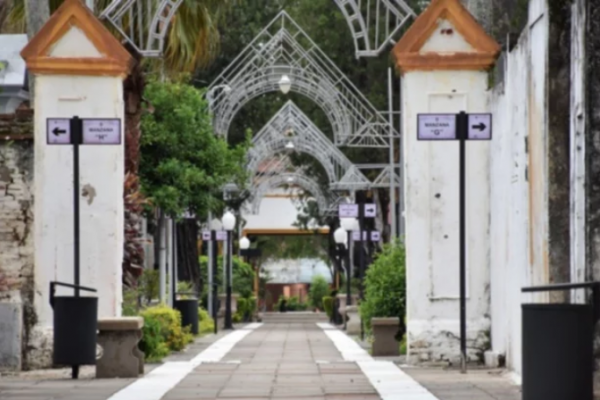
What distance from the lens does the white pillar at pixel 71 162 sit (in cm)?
2041

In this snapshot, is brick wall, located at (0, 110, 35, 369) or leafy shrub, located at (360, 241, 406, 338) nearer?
brick wall, located at (0, 110, 35, 369)

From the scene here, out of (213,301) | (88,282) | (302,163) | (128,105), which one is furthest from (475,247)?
(302,163)

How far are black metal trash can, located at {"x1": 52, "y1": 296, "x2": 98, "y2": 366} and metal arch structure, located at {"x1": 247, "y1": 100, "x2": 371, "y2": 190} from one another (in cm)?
3691

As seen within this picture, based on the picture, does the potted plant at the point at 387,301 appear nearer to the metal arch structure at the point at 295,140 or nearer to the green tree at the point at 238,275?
the metal arch structure at the point at 295,140

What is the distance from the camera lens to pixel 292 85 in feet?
160

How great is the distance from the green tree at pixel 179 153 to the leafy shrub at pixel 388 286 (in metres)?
7.92

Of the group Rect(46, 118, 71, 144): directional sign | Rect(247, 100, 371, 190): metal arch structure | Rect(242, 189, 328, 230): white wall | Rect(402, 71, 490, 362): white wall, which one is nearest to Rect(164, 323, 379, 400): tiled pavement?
Rect(402, 71, 490, 362): white wall

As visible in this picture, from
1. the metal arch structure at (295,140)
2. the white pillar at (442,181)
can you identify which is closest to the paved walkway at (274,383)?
the white pillar at (442,181)

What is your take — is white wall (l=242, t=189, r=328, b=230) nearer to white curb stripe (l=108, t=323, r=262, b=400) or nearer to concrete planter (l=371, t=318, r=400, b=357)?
white curb stripe (l=108, t=323, r=262, b=400)

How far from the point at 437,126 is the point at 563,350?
30.8 ft

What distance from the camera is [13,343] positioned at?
20.0 meters

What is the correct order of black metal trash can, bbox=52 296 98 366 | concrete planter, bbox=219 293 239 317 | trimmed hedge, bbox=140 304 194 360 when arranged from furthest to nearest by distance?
1. concrete planter, bbox=219 293 239 317
2. trimmed hedge, bbox=140 304 194 360
3. black metal trash can, bbox=52 296 98 366

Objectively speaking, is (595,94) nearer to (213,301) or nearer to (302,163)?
(213,301)

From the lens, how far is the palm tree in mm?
23484
